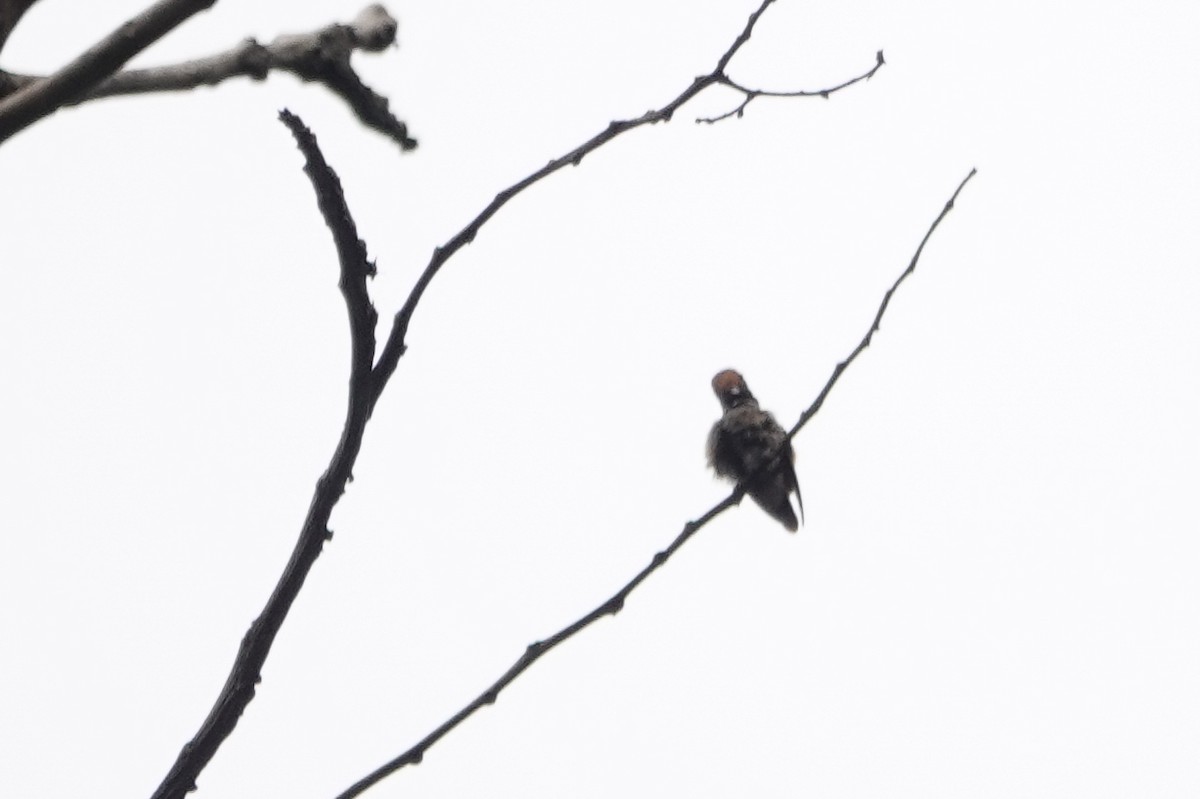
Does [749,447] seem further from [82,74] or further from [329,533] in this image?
[82,74]

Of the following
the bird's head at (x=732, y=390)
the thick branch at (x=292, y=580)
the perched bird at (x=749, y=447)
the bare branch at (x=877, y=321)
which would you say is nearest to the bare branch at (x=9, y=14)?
the thick branch at (x=292, y=580)

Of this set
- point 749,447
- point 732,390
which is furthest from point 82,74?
point 732,390

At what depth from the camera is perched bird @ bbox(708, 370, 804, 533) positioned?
7.64m

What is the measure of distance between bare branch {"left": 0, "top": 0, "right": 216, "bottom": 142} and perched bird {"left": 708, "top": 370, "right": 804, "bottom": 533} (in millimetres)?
6050

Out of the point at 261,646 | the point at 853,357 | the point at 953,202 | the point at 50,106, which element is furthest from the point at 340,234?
the point at 953,202

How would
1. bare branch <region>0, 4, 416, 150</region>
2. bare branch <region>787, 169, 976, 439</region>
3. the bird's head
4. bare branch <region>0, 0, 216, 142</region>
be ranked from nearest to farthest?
bare branch <region>0, 0, 216, 142</region>
bare branch <region>0, 4, 416, 150</region>
bare branch <region>787, 169, 976, 439</region>
the bird's head

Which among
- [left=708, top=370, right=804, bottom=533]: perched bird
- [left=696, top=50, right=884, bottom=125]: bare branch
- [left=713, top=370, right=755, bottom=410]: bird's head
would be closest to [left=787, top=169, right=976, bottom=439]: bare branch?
[left=696, top=50, right=884, bottom=125]: bare branch

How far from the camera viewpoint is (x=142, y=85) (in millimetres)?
1893

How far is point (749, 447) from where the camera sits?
302 inches

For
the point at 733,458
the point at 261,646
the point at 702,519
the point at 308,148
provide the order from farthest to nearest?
the point at 733,458 → the point at 702,519 → the point at 261,646 → the point at 308,148

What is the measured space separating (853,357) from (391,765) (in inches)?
52.1

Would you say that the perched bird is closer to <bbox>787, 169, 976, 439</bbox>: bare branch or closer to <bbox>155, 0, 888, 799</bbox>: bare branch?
<bbox>787, 169, 976, 439</bbox>: bare branch

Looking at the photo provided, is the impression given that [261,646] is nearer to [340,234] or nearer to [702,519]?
[340,234]

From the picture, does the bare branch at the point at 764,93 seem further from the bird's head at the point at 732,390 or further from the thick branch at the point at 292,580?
the bird's head at the point at 732,390
